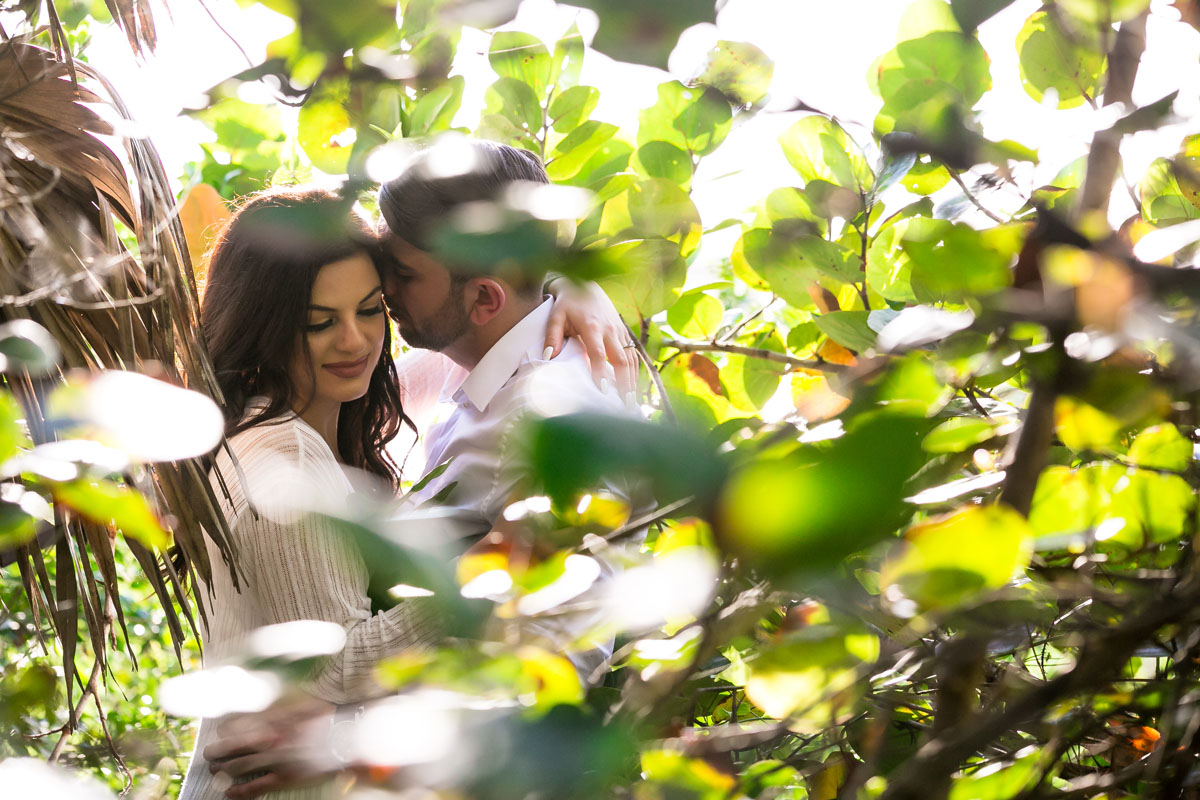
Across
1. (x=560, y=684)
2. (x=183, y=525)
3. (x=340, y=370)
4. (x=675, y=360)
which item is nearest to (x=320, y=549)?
(x=183, y=525)

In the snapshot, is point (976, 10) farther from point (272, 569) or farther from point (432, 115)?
point (272, 569)

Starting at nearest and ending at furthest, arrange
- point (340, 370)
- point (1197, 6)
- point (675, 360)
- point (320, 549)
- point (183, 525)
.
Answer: point (1197, 6), point (183, 525), point (320, 549), point (675, 360), point (340, 370)

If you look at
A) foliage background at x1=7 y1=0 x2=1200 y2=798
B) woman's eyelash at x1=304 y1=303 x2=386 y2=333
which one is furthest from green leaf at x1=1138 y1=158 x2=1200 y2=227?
woman's eyelash at x1=304 y1=303 x2=386 y2=333

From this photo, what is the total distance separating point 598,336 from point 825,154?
766mm

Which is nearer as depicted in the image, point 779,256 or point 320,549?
point 779,256

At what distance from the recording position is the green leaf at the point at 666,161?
1.07 metres

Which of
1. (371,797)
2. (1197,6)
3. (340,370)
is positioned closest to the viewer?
(371,797)

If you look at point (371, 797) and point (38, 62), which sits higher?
point (38, 62)

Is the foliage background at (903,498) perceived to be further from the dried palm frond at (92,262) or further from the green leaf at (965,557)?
the dried palm frond at (92,262)

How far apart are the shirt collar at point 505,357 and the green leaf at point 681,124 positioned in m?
0.67

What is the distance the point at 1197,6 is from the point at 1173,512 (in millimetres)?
264

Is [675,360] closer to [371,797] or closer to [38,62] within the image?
[38,62]

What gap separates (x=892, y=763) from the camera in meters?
0.52

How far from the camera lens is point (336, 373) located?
185 centimetres
